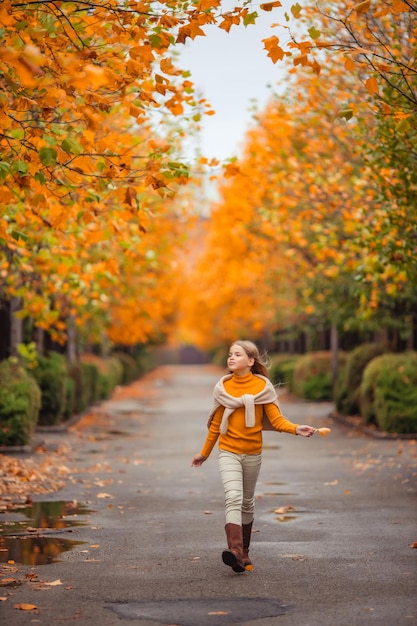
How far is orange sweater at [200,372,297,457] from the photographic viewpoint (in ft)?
26.7

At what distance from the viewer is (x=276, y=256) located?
36281 mm

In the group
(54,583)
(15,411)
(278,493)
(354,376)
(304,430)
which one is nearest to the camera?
(54,583)

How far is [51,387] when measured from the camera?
22.5 meters

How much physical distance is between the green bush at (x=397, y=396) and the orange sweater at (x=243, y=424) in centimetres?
1301

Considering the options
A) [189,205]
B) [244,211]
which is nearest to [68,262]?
[189,205]

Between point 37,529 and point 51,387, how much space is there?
498 inches

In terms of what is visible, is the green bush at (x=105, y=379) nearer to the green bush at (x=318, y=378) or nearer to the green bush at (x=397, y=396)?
the green bush at (x=318, y=378)

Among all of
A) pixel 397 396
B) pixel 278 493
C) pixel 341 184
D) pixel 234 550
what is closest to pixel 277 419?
pixel 234 550

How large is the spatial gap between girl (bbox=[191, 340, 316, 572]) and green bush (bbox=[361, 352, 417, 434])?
511 inches

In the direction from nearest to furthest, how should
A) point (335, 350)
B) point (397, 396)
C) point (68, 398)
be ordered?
point (397, 396), point (68, 398), point (335, 350)

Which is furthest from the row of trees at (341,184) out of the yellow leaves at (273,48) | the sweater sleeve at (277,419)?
the sweater sleeve at (277,419)

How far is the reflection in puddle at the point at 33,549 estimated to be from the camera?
329 inches

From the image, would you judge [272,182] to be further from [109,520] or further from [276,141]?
[109,520]

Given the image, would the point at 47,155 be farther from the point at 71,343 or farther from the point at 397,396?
the point at 71,343
